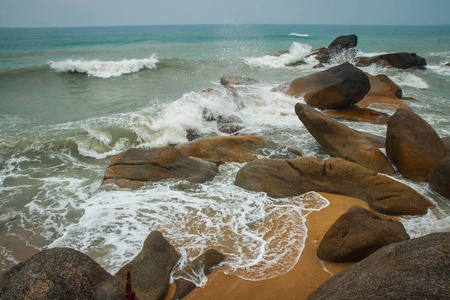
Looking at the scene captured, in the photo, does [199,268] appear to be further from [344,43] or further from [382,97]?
[344,43]

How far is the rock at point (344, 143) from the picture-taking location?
5926 millimetres

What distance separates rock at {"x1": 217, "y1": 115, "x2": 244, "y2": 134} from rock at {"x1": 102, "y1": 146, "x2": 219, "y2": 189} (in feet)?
Result: 10.0

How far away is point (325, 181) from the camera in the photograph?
505 cm

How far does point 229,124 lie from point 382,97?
21.1 ft

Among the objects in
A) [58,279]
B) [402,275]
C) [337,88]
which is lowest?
[402,275]

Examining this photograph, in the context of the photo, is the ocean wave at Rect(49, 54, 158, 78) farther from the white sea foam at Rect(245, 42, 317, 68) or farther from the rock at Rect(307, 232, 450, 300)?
the rock at Rect(307, 232, 450, 300)

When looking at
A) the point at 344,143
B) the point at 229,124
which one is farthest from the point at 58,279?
the point at 229,124

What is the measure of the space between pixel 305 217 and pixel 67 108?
9.85 meters

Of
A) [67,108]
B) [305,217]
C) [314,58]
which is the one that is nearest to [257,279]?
[305,217]

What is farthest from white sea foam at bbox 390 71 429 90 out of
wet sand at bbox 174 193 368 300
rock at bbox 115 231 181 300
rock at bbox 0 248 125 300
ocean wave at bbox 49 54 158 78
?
rock at bbox 0 248 125 300

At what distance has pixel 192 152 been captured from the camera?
655 cm

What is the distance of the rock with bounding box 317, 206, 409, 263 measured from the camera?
130 inches

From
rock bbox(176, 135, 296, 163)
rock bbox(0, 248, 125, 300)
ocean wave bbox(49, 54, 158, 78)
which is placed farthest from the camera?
ocean wave bbox(49, 54, 158, 78)

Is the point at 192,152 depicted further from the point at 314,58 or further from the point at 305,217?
the point at 314,58
